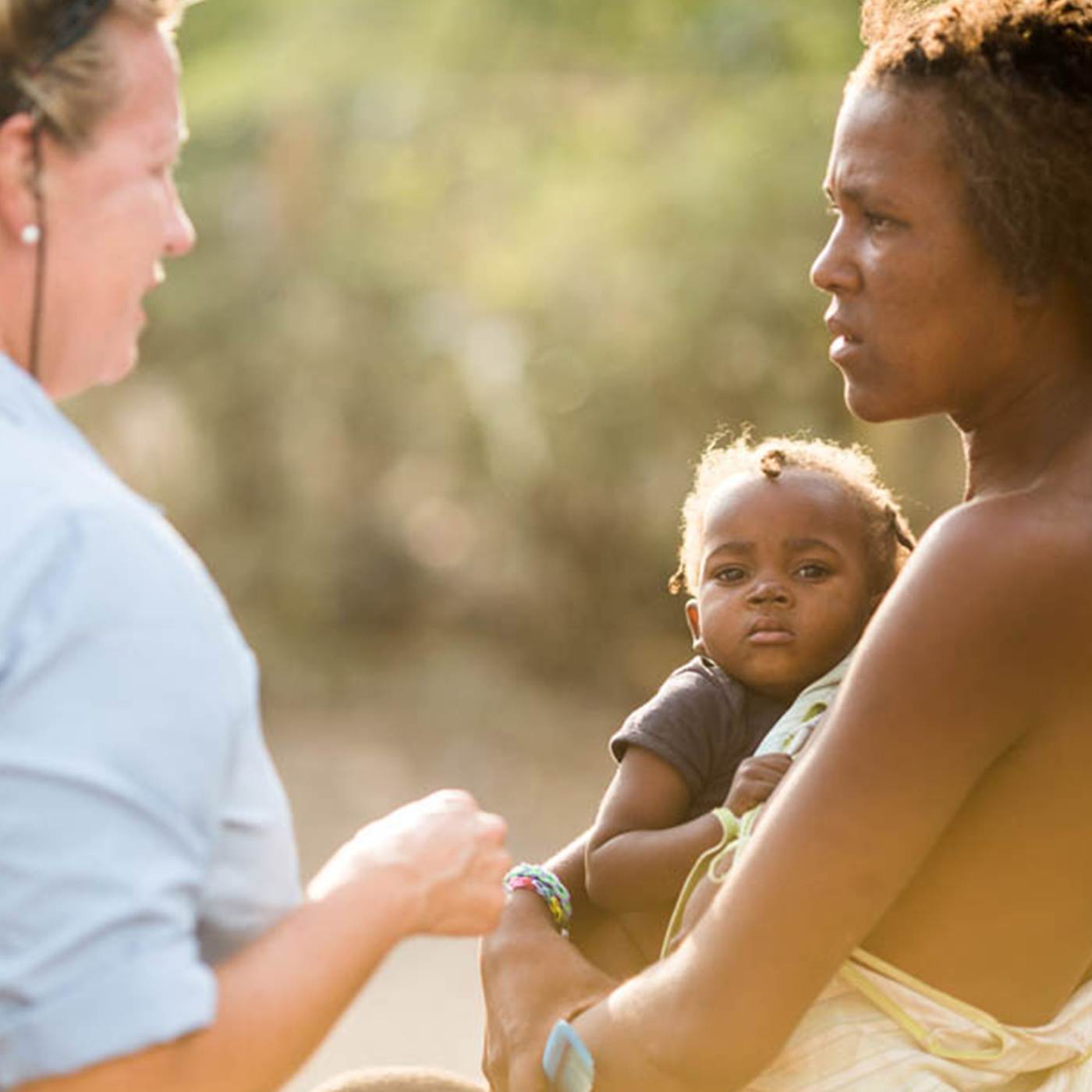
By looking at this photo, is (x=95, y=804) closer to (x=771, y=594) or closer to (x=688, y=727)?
(x=688, y=727)

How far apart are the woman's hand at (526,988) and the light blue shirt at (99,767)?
69 cm

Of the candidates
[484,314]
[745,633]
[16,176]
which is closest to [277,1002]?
[16,176]

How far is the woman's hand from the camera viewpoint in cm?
227

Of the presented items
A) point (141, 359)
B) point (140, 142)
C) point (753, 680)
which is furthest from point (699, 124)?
point (140, 142)

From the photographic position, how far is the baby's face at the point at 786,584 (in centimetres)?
250

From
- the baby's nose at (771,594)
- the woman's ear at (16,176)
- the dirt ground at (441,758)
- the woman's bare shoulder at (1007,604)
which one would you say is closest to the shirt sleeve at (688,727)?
the baby's nose at (771,594)

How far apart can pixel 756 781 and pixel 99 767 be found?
2.91 ft

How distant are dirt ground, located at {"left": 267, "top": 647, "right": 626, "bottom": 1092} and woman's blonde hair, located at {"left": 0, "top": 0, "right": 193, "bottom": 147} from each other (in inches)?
229

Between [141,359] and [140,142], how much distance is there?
333 inches

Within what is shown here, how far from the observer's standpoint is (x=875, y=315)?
2.12m

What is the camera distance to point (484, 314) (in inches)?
375

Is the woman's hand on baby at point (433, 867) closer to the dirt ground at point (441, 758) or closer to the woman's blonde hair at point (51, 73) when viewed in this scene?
the woman's blonde hair at point (51, 73)

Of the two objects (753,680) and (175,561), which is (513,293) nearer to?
(753,680)

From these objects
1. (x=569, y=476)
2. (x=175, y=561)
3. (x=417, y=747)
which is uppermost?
(x=175, y=561)
